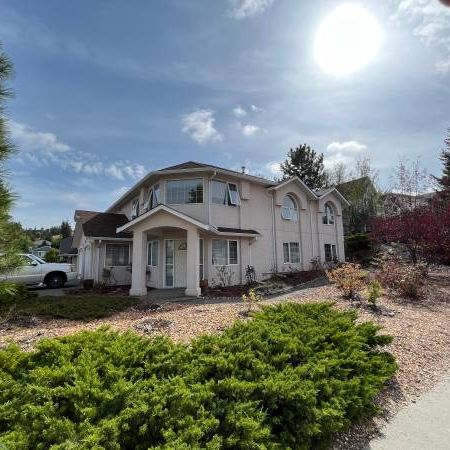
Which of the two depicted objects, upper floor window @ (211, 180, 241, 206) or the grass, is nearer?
the grass

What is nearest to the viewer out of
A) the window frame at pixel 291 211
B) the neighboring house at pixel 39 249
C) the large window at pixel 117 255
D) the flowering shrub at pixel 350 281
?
the neighboring house at pixel 39 249

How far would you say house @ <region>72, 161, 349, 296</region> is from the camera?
14531mm

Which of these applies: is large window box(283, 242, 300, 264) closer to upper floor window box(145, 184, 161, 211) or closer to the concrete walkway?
upper floor window box(145, 184, 161, 211)

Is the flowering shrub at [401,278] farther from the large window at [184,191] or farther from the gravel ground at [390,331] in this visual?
the large window at [184,191]

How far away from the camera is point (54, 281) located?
62.7 feet

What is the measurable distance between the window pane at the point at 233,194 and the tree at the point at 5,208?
1351 cm

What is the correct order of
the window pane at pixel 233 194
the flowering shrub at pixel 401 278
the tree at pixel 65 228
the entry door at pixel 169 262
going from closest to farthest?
the flowering shrub at pixel 401 278 → the entry door at pixel 169 262 → the window pane at pixel 233 194 → the tree at pixel 65 228

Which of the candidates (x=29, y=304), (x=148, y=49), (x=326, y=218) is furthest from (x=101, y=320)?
(x=326, y=218)

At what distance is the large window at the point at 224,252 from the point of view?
16094 millimetres

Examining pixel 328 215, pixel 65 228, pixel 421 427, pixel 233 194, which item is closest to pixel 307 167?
pixel 328 215

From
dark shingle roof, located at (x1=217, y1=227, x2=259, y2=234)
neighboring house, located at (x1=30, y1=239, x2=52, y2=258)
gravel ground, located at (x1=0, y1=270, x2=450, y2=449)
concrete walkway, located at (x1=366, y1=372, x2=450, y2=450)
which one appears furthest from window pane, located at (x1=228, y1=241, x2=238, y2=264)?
concrete walkway, located at (x1=366, y1=372, x2=450, y2=450)

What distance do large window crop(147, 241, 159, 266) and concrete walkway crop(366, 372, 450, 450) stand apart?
14.5m

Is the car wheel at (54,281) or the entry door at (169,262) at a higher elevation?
the entry door at (169,262)

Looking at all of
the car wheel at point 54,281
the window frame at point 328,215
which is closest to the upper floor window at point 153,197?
the car wheel at point 54,281
